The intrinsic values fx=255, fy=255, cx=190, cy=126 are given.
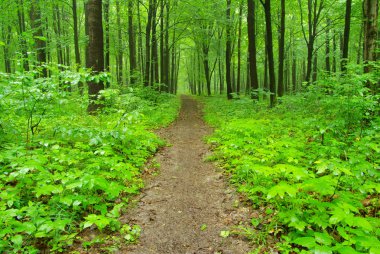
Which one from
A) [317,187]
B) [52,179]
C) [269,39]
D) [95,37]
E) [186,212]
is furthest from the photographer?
[269,39]

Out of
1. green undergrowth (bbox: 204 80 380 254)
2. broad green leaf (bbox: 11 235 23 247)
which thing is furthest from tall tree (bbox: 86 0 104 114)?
broad green leaf (bbox: 11 235 23 247)

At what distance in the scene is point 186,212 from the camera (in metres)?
4.01

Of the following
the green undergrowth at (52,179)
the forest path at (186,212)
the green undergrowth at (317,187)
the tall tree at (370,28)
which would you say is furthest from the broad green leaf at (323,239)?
the tall tree at (370,28)

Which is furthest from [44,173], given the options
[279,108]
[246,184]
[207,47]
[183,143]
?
[207,47]

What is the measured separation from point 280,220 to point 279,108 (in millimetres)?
9145

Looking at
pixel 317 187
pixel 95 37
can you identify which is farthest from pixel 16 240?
pixel 95 37

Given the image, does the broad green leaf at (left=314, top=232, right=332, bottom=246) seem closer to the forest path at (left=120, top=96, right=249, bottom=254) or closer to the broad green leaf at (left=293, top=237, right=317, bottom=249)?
the broad green leaf at (left=293, top=237, right=317, bottom=249)

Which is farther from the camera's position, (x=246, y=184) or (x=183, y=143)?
(x=183, y=143)

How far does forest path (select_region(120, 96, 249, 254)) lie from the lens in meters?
3.20

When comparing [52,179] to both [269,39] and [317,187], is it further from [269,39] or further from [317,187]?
[269,39]

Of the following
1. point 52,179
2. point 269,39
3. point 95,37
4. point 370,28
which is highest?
point 269,39

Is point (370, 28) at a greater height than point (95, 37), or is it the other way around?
point (95, 37)

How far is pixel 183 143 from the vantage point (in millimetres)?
8227

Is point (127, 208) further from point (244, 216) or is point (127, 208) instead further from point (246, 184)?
point (246, 184)
